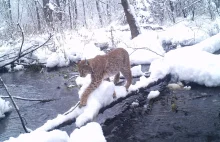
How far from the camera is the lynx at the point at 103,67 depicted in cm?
570

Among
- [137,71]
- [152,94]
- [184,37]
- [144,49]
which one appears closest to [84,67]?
[152,94]

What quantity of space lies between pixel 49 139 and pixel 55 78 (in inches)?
240

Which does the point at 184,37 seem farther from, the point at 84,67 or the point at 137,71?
the point at 84,67

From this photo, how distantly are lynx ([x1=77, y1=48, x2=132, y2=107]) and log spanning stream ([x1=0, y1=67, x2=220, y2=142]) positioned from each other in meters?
0.79

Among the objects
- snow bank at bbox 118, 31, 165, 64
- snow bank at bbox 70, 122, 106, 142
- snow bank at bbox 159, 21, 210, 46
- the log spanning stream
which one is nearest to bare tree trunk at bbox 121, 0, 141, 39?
snow bank at bbox 118, 31, 165, 64

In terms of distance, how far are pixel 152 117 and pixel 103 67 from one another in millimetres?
1618

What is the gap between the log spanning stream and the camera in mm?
4875

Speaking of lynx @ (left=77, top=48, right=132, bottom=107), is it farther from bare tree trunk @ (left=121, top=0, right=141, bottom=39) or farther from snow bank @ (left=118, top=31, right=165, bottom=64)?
bare tree trunk @ (left=121, top=0, right=141, bottom=39)

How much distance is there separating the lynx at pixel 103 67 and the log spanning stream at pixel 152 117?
31.3 inches

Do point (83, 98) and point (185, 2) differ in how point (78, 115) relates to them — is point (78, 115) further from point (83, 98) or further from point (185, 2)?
point (185, 2)

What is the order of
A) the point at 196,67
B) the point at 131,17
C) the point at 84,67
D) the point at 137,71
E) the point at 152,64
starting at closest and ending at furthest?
the point at 84,67 < the point at 196,67 < the point at 152,64 < the point at 137,71 < the point at 131,17

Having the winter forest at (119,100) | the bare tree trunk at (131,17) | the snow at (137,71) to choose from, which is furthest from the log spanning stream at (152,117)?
the bare tree trunk at (131,17)

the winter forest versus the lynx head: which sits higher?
the lynx head

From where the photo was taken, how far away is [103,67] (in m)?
6.26
